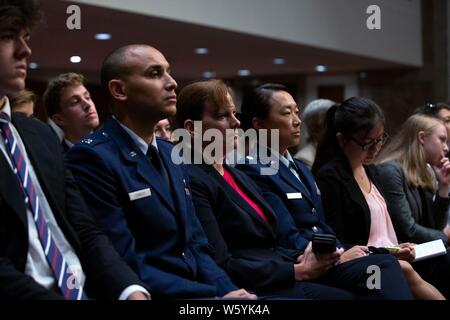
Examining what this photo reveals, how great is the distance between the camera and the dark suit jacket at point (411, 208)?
167 inches

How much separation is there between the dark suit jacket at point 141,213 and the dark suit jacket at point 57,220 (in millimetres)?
156

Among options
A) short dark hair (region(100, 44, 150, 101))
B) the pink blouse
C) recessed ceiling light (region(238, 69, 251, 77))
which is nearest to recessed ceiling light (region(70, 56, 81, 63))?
recessed ceiling light (region(238, 69, 251, 77))

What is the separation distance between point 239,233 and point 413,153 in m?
1.84

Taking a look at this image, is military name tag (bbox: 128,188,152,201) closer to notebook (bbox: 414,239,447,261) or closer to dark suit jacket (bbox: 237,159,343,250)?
dark suit jacket (bbox: 237,159,343,250)

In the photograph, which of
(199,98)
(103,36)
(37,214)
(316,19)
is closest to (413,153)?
(199,98)

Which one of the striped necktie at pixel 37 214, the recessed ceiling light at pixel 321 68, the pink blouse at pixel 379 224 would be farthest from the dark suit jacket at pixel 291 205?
the recessed ceiling light at pixel 321 68

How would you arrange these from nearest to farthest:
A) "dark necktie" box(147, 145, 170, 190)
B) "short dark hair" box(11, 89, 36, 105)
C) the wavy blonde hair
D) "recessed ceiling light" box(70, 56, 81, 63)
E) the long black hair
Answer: "dark necktie" box(147, 145, 170, 190) → the long black hair → "short dark hair" box(11, 89, 36, 105) → the wavy blonde hair → "recessed ceiling light" box(70, 56, 81, 63)

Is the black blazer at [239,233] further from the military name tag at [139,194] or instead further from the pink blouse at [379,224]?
the pink blouse at [379,224]

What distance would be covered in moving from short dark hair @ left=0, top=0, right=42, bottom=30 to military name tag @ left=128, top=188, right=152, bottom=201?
0.67 m

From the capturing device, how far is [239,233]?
3.16 m

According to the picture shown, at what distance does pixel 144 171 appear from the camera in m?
2.67

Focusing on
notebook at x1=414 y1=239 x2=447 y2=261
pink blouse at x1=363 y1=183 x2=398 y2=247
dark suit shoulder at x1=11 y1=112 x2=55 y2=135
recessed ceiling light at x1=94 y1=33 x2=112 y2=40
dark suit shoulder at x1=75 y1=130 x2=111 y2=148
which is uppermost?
recessed ceiling light at x1=94 y1=33 x2=112 y2=40

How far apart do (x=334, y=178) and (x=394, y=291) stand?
85 centimetres

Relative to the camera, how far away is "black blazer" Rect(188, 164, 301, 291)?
3039mm
